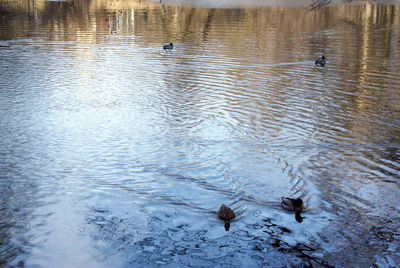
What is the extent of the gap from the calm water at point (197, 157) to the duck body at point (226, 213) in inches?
4.4

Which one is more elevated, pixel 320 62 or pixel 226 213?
pixel 320 62

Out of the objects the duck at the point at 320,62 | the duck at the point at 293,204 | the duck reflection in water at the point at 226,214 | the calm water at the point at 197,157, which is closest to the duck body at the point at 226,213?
the duck reflection in water at the point at 226,214

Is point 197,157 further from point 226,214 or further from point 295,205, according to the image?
point 295,205

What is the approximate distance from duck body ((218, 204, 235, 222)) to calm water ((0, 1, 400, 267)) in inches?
4.4

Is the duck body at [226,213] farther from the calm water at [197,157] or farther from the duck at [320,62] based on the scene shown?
the duck at [320,62]

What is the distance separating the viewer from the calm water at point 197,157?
6.79 meters

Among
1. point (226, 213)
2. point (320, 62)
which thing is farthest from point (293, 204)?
point (320, 62)

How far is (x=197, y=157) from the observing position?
32.4ft

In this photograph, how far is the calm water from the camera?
22.3ft

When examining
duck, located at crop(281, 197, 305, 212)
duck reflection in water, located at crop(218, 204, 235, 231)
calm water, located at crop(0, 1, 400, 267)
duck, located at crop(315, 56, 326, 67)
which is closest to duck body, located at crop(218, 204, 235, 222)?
duck reflection in water, located at crop(218, 204, 235, 231)

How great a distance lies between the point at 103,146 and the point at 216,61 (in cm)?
1095

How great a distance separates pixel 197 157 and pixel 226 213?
2.77m

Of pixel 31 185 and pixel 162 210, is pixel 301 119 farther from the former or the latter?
pixel 31 185

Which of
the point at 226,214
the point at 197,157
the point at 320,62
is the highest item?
the point at 320,62
